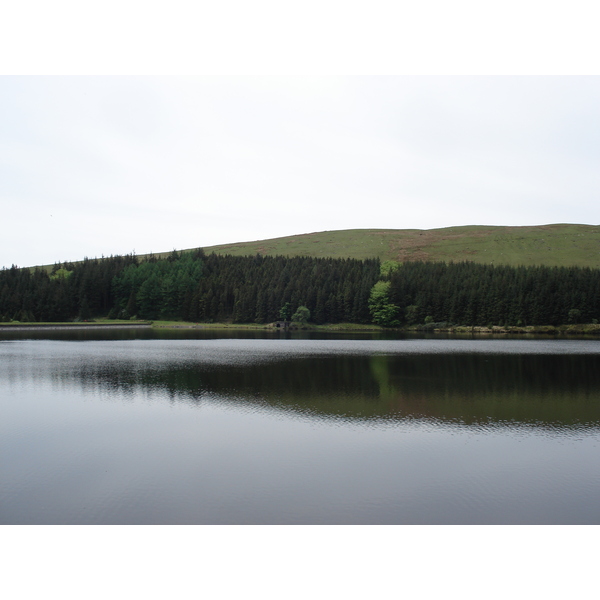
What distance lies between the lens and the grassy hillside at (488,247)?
153125 millimetres

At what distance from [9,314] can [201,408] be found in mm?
126265

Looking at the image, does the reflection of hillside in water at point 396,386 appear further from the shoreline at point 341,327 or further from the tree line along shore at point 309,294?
the tree line along shore at point 309,294

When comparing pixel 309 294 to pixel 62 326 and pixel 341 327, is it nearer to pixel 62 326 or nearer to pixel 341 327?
pixel 341 327

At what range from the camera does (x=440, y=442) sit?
18.0m

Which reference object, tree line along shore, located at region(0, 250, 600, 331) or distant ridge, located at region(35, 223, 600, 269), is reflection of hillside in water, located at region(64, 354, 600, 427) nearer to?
tree line along shore, located at region(0, 250, 600, 331)

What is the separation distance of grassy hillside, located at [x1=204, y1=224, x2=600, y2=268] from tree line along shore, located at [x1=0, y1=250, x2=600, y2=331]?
26.2 meters

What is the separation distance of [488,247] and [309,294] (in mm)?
76753

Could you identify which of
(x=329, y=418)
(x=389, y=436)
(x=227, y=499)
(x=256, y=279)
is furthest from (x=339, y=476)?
(x=256, y=279)

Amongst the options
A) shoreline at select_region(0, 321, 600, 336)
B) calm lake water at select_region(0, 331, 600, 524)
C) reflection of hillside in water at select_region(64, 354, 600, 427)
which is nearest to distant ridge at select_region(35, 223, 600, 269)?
shoreline at select_region(0, 321, 600, 336)

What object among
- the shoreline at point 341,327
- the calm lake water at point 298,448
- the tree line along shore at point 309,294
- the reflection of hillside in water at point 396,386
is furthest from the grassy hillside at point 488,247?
the calm lake water at point 298,448

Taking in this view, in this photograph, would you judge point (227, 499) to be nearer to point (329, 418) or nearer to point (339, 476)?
point (339, 476)

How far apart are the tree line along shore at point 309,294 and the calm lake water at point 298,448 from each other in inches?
2971

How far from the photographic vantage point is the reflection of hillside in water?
902 inches

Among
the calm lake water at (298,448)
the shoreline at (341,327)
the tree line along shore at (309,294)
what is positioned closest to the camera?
the calm lake water at (298,448)
